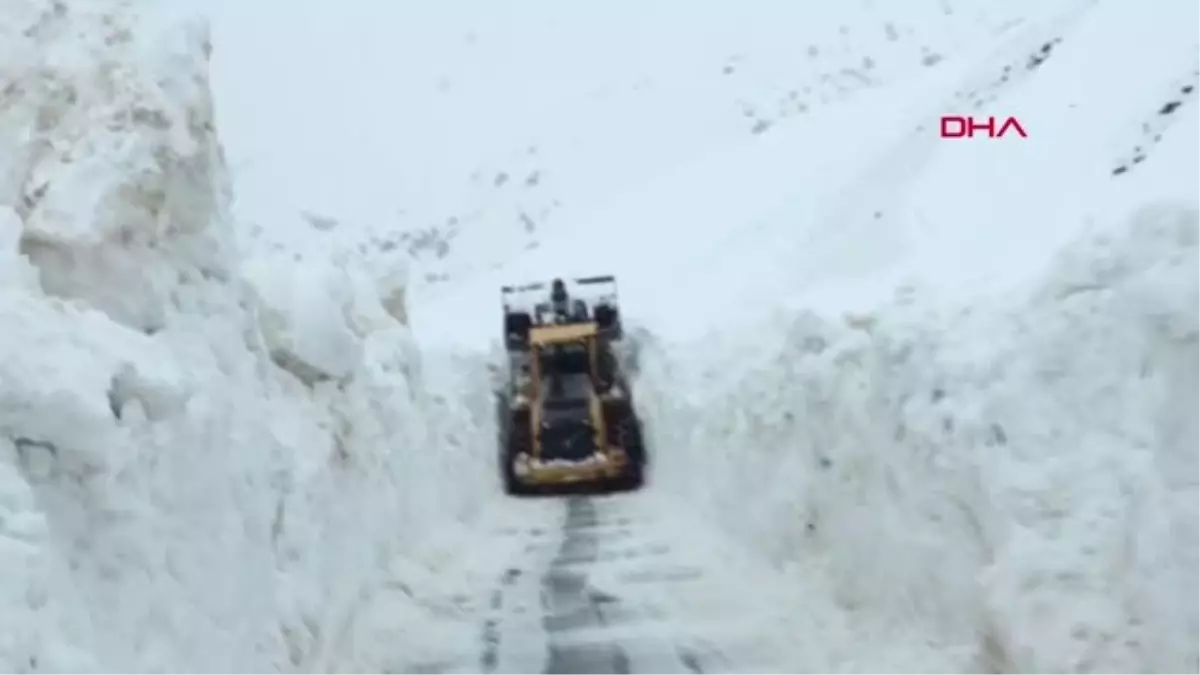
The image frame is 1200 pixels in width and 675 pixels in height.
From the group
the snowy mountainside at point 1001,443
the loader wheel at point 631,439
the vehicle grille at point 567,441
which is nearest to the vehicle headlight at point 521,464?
the vehicle grille at point 567,441

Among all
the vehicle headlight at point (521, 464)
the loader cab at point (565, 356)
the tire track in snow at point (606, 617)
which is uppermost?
the loader cab at point (565, 356)

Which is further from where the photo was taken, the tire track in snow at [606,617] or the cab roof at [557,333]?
the cab roof at [557,333]

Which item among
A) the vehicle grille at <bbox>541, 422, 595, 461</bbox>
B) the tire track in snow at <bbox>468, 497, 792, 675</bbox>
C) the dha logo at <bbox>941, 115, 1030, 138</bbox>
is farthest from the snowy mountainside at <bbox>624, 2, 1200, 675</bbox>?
the dha logo at <bbox>941, 115, 1030, 138</bbox>

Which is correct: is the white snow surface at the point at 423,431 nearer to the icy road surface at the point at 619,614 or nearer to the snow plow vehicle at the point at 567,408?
the icy road surface at the point at 619,614

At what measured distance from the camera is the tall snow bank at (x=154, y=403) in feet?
14.3

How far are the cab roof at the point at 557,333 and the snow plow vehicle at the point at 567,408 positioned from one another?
0.04 ft

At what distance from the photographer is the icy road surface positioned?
8.03 m

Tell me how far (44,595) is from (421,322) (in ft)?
103

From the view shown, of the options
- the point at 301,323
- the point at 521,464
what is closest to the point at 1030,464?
the point at 301,323

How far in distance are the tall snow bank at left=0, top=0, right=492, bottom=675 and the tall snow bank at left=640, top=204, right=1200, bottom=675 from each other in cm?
274

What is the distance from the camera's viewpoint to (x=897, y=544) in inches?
303

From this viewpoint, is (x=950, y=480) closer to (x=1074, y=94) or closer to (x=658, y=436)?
(x=658, y=436)

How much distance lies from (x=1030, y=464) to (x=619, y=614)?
13.2ft

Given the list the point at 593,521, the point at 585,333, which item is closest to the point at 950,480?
the point at 593,521
